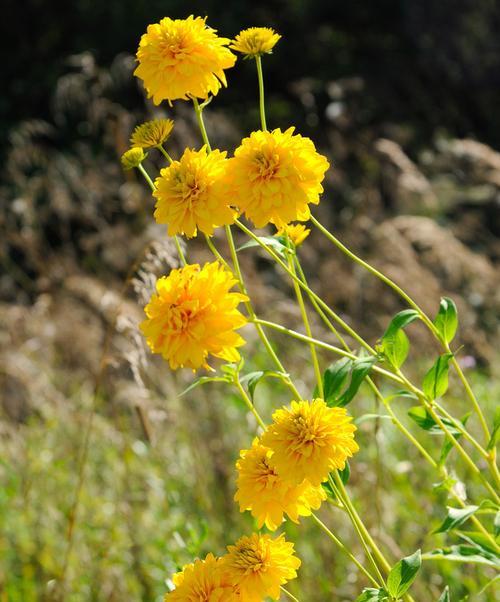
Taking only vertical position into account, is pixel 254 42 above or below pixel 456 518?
above

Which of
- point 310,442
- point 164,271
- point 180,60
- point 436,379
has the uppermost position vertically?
point 180,60

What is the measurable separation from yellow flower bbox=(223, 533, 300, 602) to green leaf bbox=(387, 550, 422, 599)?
114 millimetres

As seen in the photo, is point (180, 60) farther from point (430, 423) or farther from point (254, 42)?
point (430, 423)

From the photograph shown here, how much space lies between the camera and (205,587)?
1091mm

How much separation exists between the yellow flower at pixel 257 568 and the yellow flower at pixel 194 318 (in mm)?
234

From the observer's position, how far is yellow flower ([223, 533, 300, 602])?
108 centimetres

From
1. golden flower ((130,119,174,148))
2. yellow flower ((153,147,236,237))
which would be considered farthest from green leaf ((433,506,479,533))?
golden flower ((130,119,174,148))

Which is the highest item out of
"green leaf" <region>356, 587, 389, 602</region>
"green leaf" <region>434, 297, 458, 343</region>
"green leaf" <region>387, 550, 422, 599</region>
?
"green leaf" <region>434, 297, 458, 343</region>

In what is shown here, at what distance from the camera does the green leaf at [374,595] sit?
110 cm

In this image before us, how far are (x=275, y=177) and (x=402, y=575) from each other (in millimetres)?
487

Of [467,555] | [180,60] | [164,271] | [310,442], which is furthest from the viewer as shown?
[164,271]

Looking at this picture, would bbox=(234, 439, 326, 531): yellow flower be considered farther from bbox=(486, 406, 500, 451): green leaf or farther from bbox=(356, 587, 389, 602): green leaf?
bbox=(486, 406, 500, 451): green leaf

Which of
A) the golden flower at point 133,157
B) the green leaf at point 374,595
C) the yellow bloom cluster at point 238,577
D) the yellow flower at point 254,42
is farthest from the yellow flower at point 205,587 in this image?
the yellow flower at point 254,42

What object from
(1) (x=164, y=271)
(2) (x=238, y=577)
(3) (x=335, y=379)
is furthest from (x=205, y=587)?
(1) (x=164, y=271)
